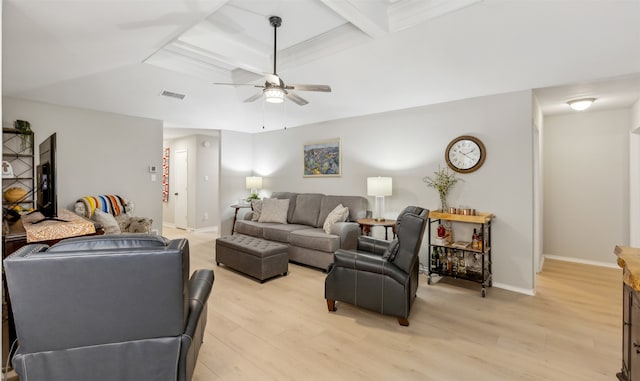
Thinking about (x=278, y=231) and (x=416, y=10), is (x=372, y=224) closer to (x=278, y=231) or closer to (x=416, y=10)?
(x=278, y=231)

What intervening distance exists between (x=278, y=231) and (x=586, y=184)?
4.78m

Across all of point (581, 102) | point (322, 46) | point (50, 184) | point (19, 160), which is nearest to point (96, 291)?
point (50, 184)

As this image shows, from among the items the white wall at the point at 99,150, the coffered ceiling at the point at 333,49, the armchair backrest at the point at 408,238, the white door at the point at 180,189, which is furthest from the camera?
the white door at the point at 180,189

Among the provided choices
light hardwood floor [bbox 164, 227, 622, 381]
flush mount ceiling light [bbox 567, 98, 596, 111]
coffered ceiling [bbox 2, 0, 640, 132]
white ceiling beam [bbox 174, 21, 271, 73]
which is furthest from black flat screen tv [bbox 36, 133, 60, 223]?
flush mount ceiling light [bbox 567, 98, 596, 111]

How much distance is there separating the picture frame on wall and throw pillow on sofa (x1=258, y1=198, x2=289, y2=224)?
0.79 metres

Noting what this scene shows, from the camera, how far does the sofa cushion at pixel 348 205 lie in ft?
15.8

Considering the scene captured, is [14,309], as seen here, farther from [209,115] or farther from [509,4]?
[209,115]

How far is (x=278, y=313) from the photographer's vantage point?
2.97 m

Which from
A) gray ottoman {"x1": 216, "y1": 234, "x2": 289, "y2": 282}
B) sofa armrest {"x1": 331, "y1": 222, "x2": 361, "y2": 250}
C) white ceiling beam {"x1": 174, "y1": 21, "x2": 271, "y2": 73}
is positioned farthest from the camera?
sofa armrest {"x1": 331, "y1": 222, "x2": 361, "y2": 250}

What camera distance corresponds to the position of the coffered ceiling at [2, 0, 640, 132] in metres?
2.46

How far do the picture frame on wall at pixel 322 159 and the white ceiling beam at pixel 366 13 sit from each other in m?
2.52

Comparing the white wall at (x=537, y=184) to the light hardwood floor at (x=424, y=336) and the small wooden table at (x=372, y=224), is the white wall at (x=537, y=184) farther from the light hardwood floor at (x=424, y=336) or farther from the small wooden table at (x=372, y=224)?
the small wooden table at (x=372, y=224)

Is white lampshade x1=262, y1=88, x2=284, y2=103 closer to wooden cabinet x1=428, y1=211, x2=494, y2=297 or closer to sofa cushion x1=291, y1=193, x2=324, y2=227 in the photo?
wooden cabinet x1=428, y1=211, x2=494, y2=297

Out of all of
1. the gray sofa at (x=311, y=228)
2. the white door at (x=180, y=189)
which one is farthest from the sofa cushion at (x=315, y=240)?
the white door at (x=180, y=189)
